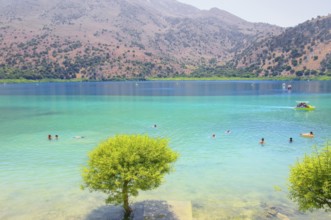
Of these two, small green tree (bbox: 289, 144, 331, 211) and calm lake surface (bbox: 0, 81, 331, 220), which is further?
calm lake surface (bbox: 0, 81, 331, 220)

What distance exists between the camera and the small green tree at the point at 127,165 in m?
22.2

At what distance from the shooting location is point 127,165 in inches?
885

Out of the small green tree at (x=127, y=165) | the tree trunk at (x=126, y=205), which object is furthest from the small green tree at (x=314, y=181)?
the tree trunk at (x=126, y=205)

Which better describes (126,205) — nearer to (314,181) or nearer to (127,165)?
(127,165)

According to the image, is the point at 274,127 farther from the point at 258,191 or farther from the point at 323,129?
the point at 258,191

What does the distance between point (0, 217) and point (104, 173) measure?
405 inches

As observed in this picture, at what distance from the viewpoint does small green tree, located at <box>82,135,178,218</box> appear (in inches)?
872

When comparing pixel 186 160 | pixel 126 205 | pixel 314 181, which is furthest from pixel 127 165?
pixel 186 160

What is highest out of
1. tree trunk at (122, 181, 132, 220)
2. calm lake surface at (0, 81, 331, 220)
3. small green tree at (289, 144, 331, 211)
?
small green tree at (289, 144, 331, 211)

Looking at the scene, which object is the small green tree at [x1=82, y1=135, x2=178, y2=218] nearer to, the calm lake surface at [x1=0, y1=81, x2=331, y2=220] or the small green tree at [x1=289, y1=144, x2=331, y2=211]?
the calm lake surface at [x1=0, y1=81, x2=331, y2=220]

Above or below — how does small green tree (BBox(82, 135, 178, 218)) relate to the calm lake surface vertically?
above

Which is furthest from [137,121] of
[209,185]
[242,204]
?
[242,204]

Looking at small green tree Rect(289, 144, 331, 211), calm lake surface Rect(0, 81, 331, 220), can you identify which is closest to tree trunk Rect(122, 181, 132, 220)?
calm lake surface Rect(0, 81, 331, 220)

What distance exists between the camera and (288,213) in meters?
25.8
